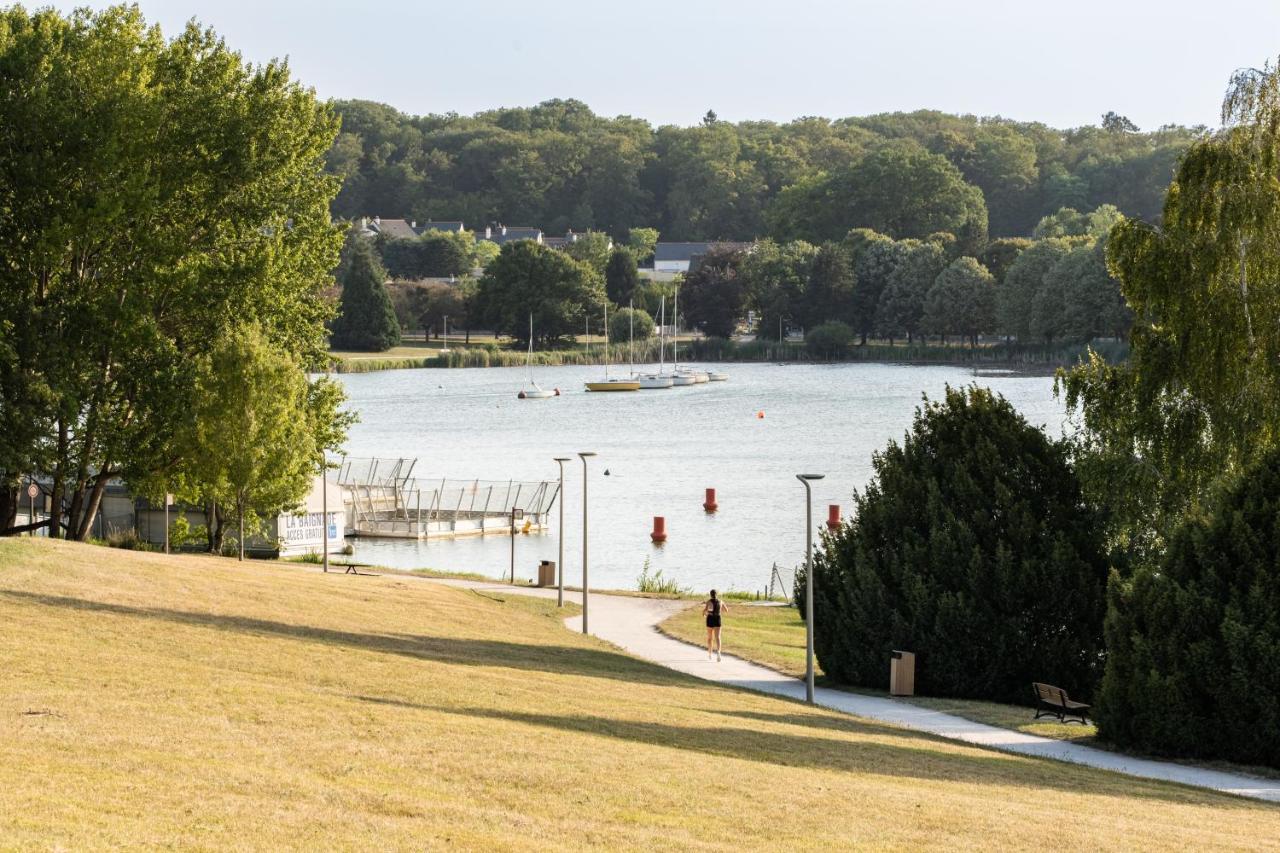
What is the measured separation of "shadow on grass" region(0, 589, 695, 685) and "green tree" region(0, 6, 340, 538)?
17140 millimetres

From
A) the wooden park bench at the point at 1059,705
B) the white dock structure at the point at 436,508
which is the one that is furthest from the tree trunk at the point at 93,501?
the wooden park bench at the point at 1059,705

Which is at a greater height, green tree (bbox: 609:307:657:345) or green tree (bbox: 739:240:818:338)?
green tree (bbox: 739:240:818:338)

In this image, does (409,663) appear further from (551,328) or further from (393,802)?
(551,328)

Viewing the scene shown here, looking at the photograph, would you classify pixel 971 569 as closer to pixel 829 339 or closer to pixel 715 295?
pixel 829 339

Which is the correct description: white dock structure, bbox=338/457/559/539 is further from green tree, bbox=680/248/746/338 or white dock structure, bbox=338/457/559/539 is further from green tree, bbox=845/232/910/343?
green tree, bbox=680/248/746/338

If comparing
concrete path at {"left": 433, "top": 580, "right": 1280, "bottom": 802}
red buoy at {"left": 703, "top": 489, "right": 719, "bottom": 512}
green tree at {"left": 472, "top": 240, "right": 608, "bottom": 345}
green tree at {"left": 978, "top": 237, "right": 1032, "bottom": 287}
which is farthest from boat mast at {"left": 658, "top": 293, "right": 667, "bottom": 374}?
concrete path at {"left": 433, "top": 580, "right": 1280, "bottom": 802}

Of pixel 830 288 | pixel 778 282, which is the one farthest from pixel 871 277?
pixel 778 282

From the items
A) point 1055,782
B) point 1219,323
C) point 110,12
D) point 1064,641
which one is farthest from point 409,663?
point 110,12

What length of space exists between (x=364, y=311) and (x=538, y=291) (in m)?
17.8

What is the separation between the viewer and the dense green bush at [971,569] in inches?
1137

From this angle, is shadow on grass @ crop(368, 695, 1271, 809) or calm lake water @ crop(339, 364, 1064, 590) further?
calm lake water @ crop(339, 364, 1064, 590)

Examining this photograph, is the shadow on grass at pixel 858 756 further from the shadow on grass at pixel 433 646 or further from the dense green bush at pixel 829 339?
the dense green bush at pixel 829 339

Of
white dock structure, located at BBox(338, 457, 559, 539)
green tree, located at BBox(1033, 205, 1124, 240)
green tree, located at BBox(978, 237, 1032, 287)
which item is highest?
green tree, located at BBox(1033, 205, 1124, 240)

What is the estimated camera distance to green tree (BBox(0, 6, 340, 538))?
4000 cm
